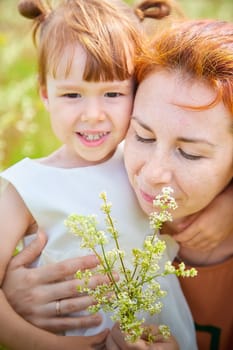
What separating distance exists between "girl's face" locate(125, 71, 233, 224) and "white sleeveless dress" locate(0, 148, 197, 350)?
0.26 metres

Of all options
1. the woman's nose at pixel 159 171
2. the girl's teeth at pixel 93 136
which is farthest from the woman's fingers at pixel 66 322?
the girl's teeth at pixel 93 136

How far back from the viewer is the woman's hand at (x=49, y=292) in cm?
312

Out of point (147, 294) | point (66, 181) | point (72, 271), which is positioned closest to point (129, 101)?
point (66, 181)

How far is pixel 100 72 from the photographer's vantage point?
3125 mm

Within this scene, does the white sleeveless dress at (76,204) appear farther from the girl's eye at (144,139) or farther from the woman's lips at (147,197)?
the girl's eye at (144,139)

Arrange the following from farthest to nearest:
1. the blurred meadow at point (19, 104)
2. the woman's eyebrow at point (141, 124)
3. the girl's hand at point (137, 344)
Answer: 1. the blurred meadow at point (19, 104)
2. the woman's eyebrow at point (141, 124)
3. the girl's hand at point (137, 344)

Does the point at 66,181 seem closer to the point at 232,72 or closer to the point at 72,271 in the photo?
the point at 72,271

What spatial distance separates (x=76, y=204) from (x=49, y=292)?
0.43 m

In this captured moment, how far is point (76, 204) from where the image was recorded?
3.24 meters

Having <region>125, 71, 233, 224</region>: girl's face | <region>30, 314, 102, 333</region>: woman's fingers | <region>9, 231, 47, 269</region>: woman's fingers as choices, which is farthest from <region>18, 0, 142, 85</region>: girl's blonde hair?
<region>30, 314, 102, 333</region>: woman's fingers

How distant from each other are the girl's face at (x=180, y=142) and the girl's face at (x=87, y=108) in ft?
0.62

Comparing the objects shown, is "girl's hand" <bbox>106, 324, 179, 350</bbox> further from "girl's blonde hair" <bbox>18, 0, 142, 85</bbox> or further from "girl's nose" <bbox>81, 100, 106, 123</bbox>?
"girl's blonde hair" <bbox>18, 0, 142, 85</bbox>

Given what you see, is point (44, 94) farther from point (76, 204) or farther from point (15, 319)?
point (15, 319)

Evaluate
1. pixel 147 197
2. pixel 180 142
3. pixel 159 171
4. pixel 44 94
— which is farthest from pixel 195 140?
pixel 44 94
